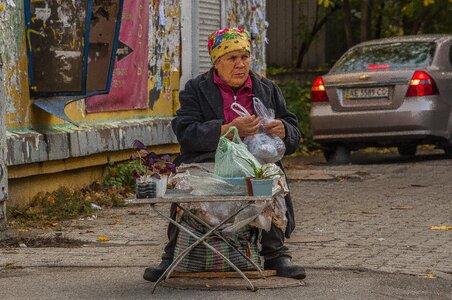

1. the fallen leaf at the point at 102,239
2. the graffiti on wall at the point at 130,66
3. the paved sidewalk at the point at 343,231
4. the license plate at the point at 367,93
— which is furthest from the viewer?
the license plate at the point at 367,93

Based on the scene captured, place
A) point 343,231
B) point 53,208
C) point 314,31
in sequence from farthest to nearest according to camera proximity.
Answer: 1. point 314,31
2. point 53,208
3. point 343,231

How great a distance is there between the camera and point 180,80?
15477 mm

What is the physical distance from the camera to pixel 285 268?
7949mm

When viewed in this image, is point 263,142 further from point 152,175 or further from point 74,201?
point 74,201

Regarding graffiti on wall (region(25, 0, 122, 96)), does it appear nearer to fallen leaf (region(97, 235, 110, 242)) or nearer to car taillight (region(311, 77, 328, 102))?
fallen leaf (region(97, 235, 110, 242))

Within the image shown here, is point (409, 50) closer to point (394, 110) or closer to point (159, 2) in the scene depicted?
point (394, 110)

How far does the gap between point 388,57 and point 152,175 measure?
35.6ft

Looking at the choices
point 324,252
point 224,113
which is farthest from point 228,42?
point 324,252

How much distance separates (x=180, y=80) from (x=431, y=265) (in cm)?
711

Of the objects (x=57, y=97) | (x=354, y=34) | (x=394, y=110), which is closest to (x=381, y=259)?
(x=57, y=97)

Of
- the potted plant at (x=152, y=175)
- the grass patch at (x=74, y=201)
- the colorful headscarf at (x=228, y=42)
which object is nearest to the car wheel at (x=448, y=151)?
the grass patch at (x=74, y=201)

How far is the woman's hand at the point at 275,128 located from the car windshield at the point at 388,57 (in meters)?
9.89

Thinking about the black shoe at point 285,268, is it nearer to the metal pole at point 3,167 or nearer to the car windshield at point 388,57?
the metal pole at point 3,167

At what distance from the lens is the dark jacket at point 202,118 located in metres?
7.85
